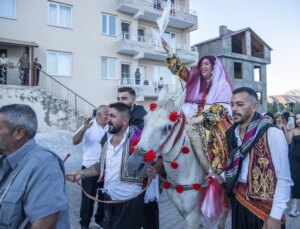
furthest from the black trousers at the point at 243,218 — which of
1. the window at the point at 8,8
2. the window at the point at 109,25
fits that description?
the window at the point at 109,25

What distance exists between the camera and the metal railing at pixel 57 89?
60.7ft

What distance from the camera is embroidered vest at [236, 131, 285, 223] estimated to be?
301 cm

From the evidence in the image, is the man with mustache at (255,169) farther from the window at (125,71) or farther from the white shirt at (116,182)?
the window at (125,71)

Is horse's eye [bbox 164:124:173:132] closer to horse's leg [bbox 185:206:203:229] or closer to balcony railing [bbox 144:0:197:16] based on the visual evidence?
horse's leg [bbox 185:206:203:229]

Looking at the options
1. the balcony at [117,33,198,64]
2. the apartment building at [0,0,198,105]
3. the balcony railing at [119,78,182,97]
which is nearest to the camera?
the apartment building at [0,0,198,105]

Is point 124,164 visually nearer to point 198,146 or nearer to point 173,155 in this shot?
point 173,155

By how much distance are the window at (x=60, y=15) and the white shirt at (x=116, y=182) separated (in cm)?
1890

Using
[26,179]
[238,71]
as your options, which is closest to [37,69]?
[26,179]

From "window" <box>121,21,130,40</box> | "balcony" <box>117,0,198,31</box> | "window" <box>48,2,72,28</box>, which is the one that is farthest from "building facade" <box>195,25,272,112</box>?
"window" <box>48,2,72,28</box>

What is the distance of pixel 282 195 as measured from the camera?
2859 millimetres

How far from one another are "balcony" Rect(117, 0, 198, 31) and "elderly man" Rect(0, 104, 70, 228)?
22022 millimetres

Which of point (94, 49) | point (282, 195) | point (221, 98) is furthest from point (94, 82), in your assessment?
point (282, 195)

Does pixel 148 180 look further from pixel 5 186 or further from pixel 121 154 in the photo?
pixel 5 186

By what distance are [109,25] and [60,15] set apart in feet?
12.8
